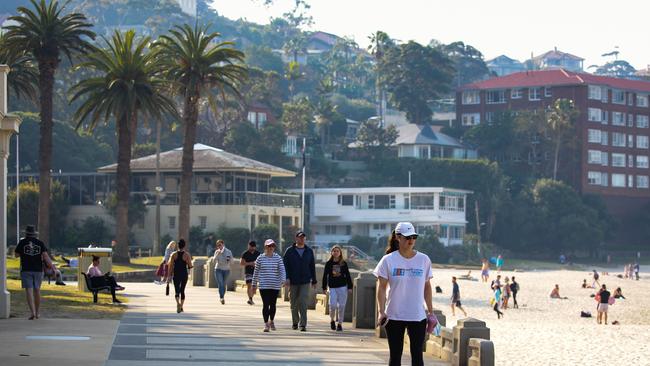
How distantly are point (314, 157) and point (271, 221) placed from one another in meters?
42.6

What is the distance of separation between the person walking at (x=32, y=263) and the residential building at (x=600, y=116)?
4165 inches

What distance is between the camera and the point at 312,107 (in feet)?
458

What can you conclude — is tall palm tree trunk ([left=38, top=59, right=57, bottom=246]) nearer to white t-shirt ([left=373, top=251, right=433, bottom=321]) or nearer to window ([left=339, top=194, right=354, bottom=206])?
white t-shirt ([left=373, top=251, right=433, bottom=321])

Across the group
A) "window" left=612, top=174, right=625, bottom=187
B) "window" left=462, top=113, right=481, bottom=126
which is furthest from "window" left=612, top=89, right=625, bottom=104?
"window" left=462, top=113, right=481, bottom=126

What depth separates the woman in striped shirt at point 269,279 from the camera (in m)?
22.0

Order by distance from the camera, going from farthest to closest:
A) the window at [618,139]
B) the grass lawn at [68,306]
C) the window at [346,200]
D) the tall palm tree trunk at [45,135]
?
the window at [618,139]
the window at [346,200]
the tall palm tree trunk at [45,135]
the grass lawn at [68,306]

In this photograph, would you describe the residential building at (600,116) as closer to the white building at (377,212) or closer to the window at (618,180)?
the window at (618,180)

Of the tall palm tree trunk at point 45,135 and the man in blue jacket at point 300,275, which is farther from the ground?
the tall palm tree trunk at point 45,135

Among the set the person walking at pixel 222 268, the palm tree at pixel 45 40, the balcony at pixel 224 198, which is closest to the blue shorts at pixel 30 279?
the person walking at pixel 222 268

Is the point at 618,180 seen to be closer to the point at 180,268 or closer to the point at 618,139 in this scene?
the point at 618,139

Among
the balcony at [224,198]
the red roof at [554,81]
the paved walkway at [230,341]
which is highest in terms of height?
the red roof at [554,81]

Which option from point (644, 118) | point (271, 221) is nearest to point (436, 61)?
point (644, 118)

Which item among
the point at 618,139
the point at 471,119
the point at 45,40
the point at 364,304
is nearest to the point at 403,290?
the point at 364,304

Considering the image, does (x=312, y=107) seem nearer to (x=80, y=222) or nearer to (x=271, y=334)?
(x=80, y=222)
